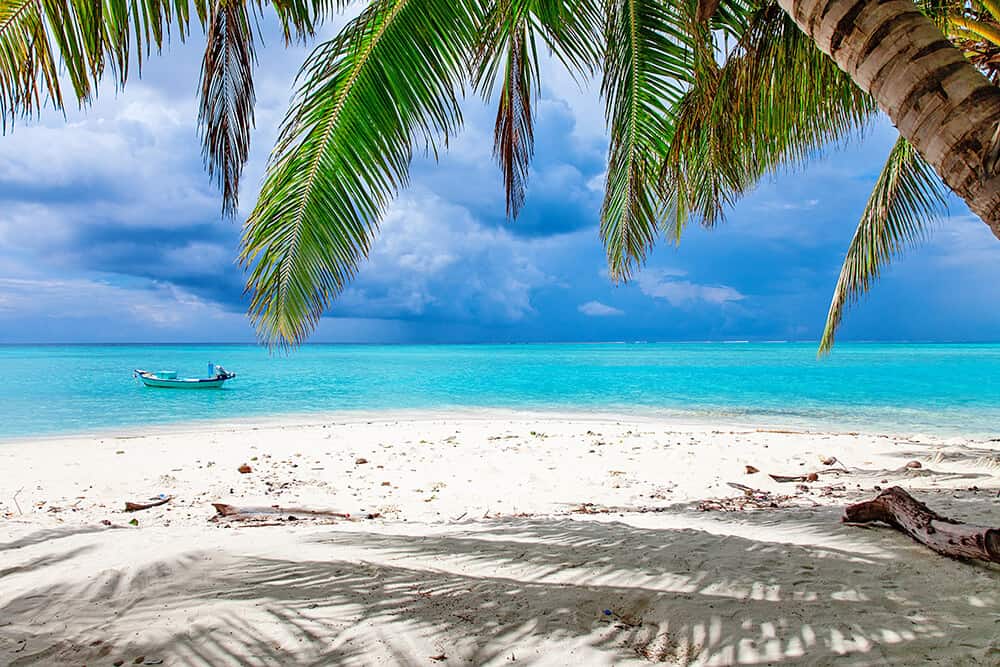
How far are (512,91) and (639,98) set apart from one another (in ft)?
4.64

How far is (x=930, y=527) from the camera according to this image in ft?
9.85

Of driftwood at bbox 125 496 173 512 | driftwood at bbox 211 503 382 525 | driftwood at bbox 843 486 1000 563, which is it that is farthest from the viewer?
driftwood at bbox 125 496 173 512

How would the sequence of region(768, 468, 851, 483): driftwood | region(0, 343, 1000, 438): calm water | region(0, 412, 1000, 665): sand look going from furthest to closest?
1. region(0, 343, 1000, 438): calm water
2. region(768, 468, 851, 483): driftwood
3. region(0, 412, 1000, 665): sand

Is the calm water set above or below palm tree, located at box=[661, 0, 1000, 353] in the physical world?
below

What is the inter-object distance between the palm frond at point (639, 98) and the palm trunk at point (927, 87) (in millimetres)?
2273

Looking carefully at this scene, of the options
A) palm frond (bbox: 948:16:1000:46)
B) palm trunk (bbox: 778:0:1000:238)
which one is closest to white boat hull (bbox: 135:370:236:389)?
palm frond (bbox: 948:16:1000:46)

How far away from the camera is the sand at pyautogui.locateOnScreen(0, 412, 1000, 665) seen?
201cm

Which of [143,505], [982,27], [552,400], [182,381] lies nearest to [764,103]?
[982,27]

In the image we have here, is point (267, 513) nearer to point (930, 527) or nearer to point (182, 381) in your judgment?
point (930, 527)

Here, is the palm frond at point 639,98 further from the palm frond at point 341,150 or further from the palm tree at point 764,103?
the palm frond at point 341,150

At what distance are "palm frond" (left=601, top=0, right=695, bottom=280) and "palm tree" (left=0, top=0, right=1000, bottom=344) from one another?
2 cm

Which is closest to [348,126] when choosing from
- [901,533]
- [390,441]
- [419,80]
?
[419,80]

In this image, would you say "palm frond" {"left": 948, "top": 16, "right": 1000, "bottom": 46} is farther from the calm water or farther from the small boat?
the small boat

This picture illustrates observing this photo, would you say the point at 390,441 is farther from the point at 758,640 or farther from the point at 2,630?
the point at 758,640
